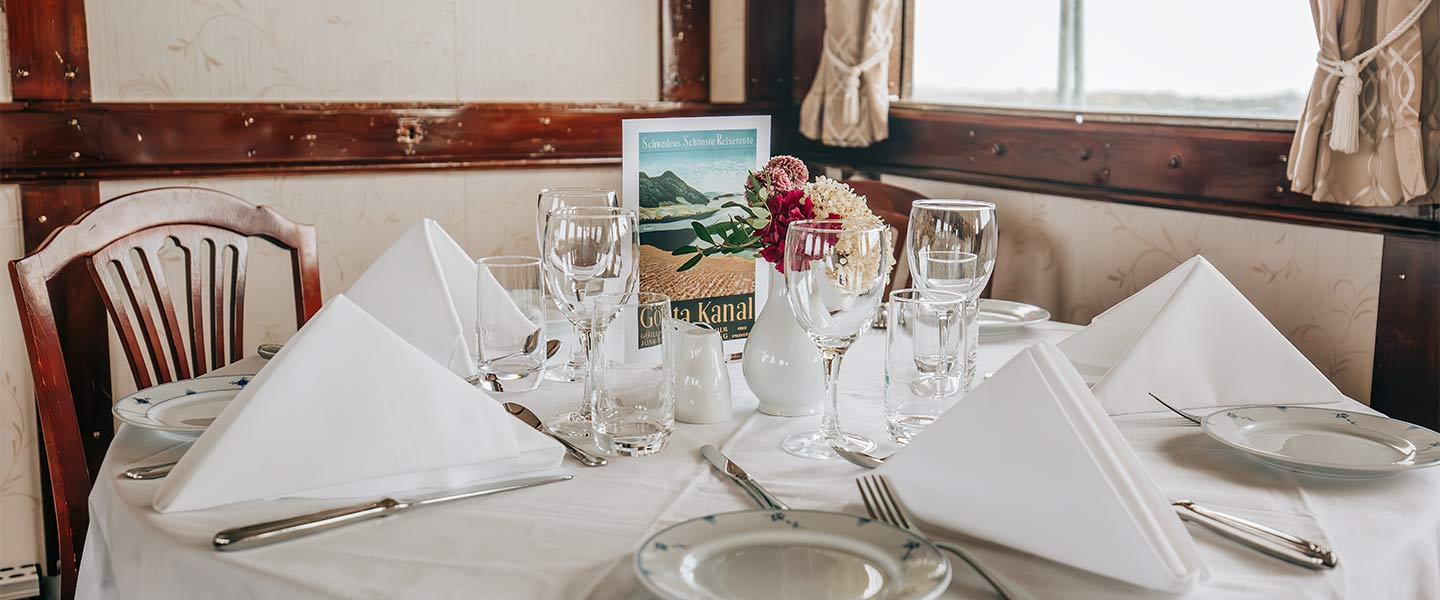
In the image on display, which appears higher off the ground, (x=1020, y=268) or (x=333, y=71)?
(x=333, y=71)

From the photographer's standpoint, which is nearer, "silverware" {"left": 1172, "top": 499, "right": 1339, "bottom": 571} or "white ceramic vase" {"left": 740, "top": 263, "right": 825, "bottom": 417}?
"silverware" {"left": 1172, "top": 499, "right": 1339, "bottom": 571}

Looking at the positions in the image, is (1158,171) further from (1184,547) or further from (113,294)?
(113,294)

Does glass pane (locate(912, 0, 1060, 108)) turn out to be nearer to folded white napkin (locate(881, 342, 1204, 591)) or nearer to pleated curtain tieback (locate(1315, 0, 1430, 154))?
pleated curtain tieback (locate(1315, 0, 1430, 154))

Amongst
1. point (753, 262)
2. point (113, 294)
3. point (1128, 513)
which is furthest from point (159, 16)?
point (1128, 513)

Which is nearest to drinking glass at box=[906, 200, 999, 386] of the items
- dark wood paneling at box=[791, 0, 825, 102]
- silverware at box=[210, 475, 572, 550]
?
silverware at box=[210, 475, 572, 550]

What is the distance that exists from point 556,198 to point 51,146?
1315mm

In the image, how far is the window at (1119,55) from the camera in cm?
217

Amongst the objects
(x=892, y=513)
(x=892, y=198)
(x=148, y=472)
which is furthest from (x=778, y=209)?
(x=892, y=198)

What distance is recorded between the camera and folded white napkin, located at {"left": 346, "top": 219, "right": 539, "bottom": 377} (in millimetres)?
1434

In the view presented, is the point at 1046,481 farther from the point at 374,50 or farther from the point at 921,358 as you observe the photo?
the point at 374,50

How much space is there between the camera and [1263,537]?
2.94ft

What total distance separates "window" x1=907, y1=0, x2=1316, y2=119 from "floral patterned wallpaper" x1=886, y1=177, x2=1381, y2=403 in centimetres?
23

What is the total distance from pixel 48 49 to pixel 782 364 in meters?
1.86

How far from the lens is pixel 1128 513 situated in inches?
32.1
